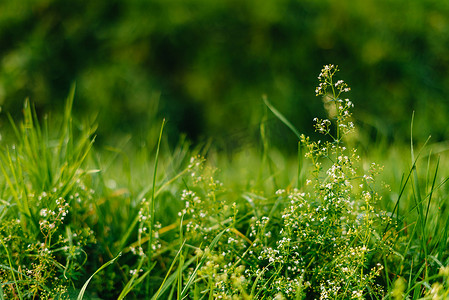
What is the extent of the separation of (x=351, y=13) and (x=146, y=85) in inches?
82.3

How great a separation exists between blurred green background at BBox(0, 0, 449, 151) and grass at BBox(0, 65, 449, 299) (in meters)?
2.00

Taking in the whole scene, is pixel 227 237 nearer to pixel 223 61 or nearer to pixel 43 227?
pixel 43 227

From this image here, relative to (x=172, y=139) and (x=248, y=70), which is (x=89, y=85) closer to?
(x=172, y=139)

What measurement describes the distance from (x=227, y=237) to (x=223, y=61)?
9.78 ft

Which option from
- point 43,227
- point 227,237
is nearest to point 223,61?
point 227,237

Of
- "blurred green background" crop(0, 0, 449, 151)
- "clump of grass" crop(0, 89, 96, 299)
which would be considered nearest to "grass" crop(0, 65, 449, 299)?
"clump of grass" crop(0, 89, 96, 299)

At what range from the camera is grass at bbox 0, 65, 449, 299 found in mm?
1611

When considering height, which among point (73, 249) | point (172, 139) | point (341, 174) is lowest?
point (172, 139)

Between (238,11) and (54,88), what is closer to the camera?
(238,11)

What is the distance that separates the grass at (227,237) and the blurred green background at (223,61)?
6.57ft

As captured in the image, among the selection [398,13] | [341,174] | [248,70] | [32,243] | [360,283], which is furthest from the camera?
[248,70]

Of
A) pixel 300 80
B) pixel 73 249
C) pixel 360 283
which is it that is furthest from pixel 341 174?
pixel 300 80

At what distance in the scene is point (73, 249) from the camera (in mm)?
1730

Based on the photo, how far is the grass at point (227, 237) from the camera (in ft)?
5.29
